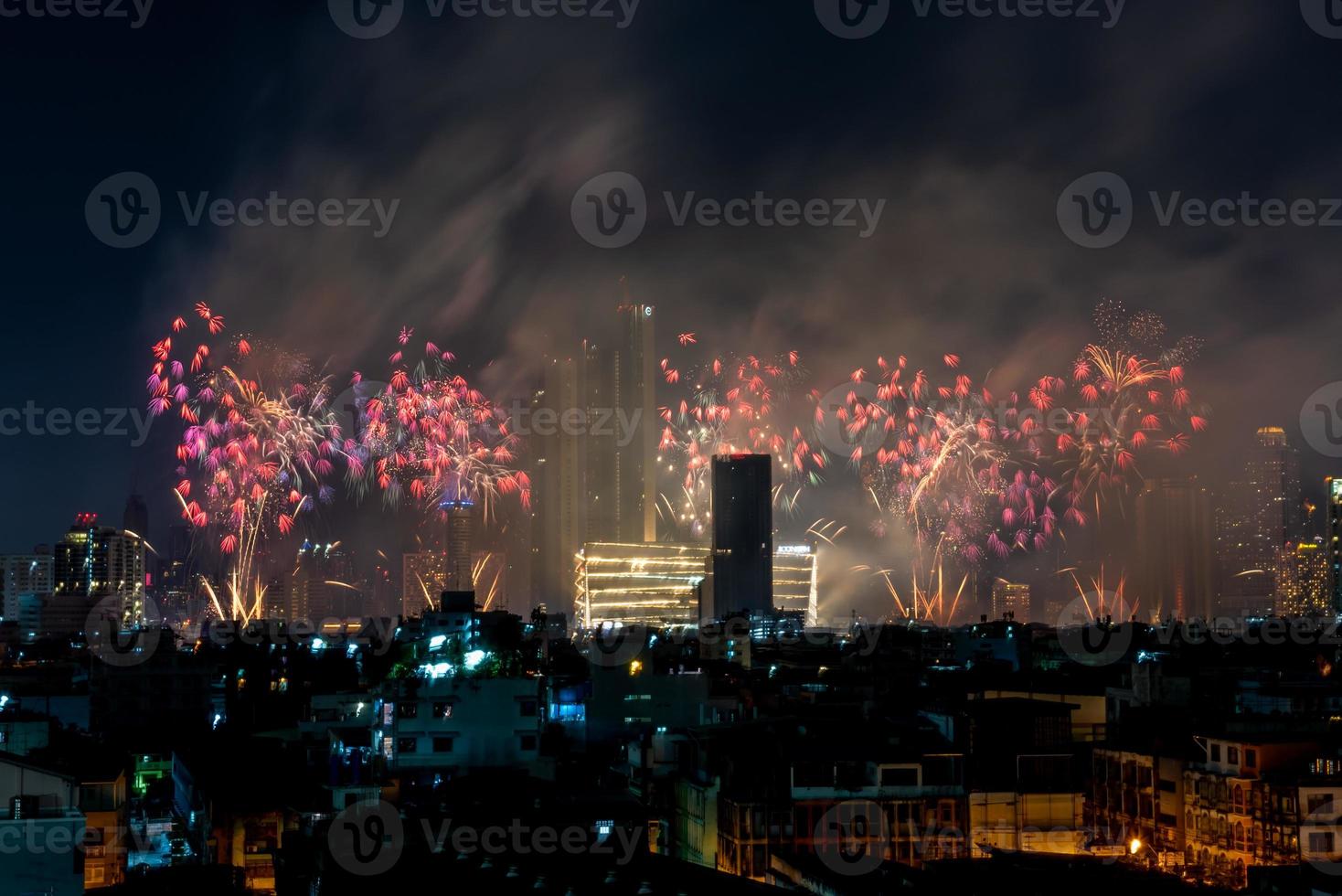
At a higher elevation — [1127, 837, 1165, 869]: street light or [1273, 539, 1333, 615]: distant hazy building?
[1273, 539, 1333, 615]: distant hazy building

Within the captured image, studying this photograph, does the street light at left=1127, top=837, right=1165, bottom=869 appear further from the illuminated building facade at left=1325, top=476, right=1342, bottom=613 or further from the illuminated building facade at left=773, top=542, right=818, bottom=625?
the illuminated building facade at left=773, top=542, right=818, bottom=625

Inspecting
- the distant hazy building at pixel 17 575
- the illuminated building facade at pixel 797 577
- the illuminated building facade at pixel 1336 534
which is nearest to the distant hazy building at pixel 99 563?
the distant hazy building at pixel 17 575

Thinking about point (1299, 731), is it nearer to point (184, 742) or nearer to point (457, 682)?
point (457, 682)

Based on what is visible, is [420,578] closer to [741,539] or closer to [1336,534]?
[741,539]

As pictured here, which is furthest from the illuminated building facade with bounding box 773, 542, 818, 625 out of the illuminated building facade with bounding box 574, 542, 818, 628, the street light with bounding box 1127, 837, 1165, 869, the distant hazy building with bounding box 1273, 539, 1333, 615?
the street light with bounding box 1127, 837, 1165, 869

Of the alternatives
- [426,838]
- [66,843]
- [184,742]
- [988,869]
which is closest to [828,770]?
[988,869]

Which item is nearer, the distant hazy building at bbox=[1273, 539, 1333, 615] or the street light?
the street light

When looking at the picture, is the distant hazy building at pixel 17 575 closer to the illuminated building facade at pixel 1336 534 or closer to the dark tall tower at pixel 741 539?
the dark tall tower at pixel 741 539
